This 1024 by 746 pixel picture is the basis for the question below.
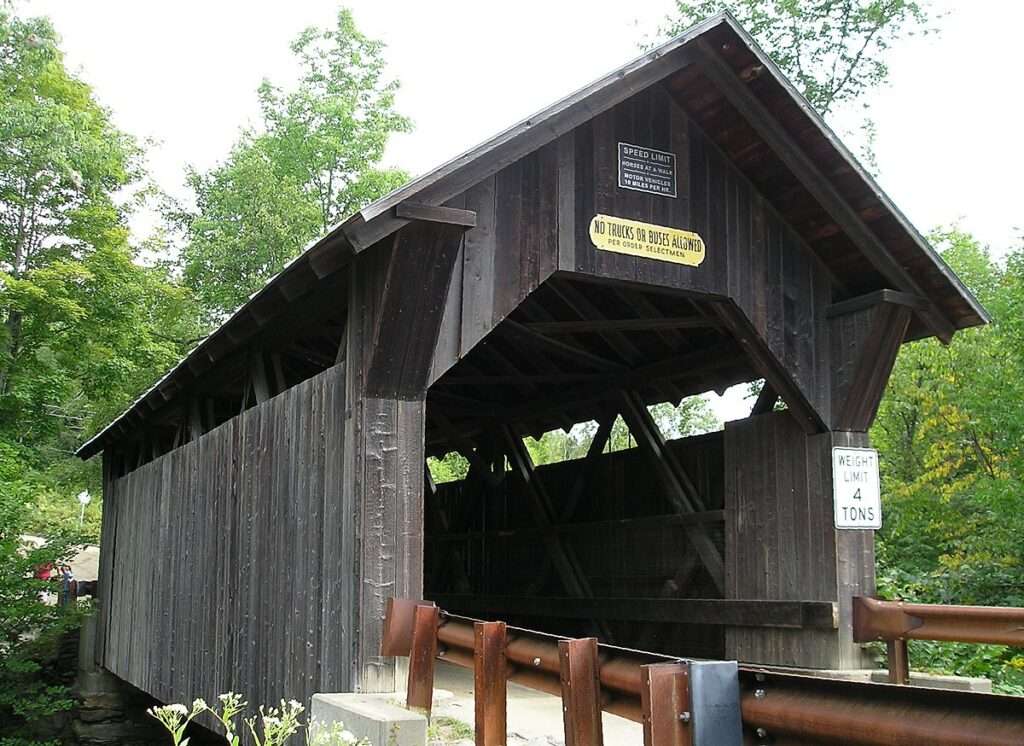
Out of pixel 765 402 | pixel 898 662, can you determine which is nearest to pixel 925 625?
pixel 898 662

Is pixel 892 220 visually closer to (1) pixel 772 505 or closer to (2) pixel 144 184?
(1) pixel 772 505

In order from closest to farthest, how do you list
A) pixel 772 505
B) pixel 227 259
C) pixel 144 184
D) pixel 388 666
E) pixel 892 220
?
pixel 388 666
pixel 892 220
pixel 772 505
pixel 144 184
pixel 227 259

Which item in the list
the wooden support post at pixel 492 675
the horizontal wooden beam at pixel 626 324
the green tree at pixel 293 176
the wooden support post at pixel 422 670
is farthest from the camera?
the green tree at pixel 293 176

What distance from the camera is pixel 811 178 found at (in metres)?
7.38

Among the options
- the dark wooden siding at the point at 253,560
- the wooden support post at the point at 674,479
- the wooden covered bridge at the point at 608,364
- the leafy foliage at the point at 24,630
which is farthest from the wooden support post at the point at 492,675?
the leafy foliage at the point at 24,630

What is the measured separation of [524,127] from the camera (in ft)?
20.6

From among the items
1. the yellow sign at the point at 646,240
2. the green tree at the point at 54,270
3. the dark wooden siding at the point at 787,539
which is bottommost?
the dark wooden siding at the point at 787,539

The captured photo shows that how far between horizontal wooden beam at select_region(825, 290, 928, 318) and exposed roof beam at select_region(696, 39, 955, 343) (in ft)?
0.21

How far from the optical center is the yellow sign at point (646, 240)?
22.8 feet

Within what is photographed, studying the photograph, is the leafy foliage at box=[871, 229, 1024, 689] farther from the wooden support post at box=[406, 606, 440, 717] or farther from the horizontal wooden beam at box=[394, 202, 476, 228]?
the horizontal wooden beam at box=[394, 202, 476, 228]

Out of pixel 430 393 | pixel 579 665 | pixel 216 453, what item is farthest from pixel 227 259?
pixel 579 665

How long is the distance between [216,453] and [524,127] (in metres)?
4.32

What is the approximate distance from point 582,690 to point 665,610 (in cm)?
588

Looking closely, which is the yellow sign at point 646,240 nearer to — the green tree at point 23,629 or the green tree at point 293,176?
the green tree at point 23,629
